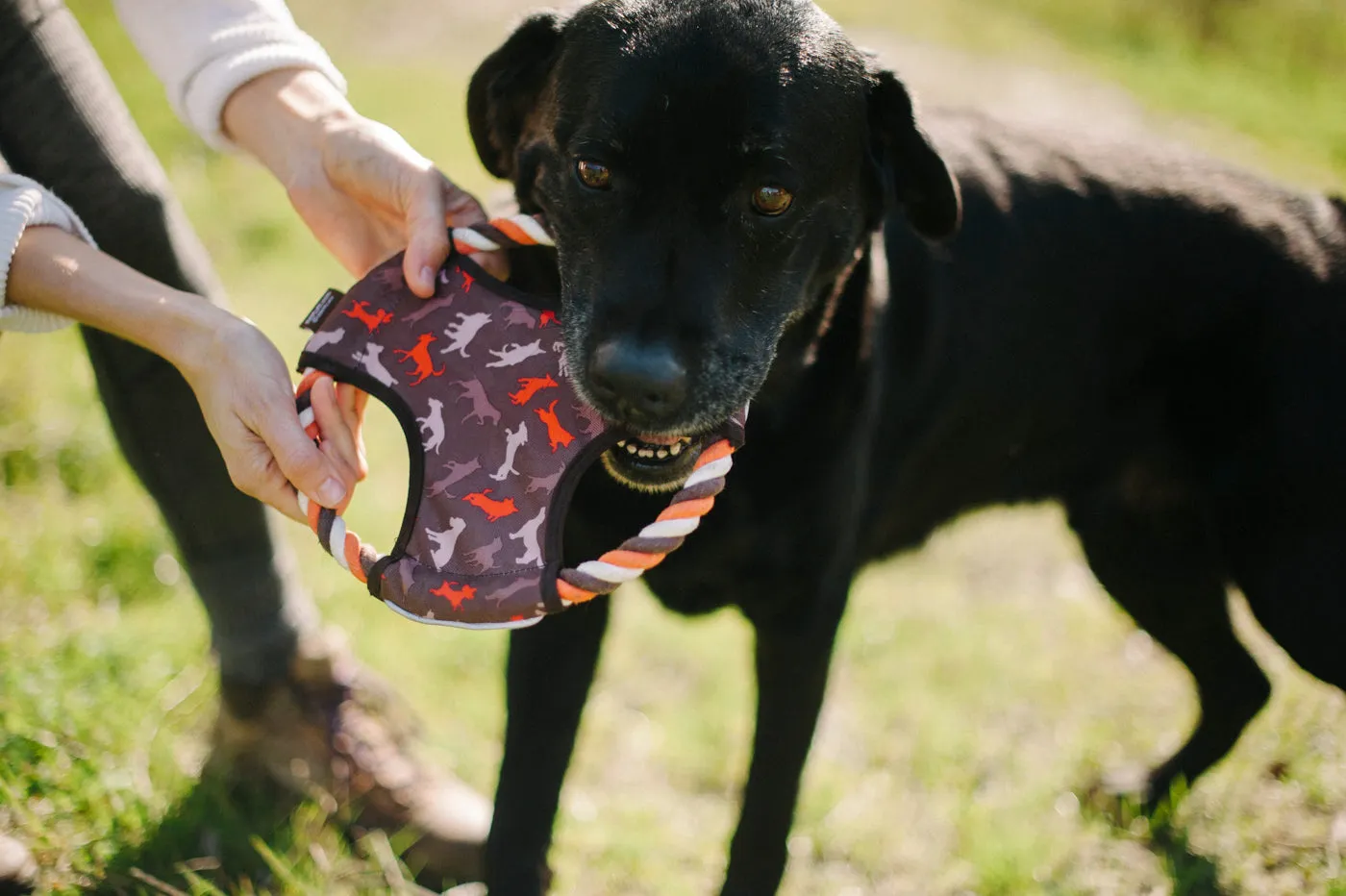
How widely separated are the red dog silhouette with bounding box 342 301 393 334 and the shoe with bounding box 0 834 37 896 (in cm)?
119

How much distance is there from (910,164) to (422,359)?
0.99 metres

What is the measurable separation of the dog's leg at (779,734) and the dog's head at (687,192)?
1.52ft

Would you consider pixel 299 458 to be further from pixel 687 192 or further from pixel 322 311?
pixel 687 192

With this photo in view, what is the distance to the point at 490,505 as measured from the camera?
1801 mm

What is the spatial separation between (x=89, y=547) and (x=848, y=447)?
7.65 ft

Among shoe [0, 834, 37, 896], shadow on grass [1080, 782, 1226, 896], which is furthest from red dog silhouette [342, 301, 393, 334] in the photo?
shadow on grass [1080, 782, 1226, 896]

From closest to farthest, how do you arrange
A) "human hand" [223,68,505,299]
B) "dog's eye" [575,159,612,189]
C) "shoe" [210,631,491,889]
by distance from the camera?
1. "dog's eye" [575,159,612,189]
2. "human hand" [223,68,505,299]
3. "shoe" [210,631,491,889]

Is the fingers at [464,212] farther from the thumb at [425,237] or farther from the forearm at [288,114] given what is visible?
the forearm at [288,114]

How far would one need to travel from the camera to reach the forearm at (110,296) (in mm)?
1826

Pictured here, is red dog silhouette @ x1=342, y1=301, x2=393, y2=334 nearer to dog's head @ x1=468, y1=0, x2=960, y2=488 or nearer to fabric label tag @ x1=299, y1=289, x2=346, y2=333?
fabric label tag @ x1=299, y1=289, x2=346, y2=333

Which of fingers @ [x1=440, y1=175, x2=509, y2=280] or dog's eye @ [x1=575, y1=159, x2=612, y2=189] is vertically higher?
dog's eye @ [x1=575, y1=159, x2=612, y2=189]

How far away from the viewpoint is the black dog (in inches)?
73.3

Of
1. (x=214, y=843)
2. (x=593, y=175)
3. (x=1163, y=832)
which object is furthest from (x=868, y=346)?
(x=214, y=843)

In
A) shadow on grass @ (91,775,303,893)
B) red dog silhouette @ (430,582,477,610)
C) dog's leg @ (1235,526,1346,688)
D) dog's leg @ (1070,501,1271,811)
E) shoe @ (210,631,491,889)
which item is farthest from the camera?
dog's leg @ (1070,501,1271,811)
